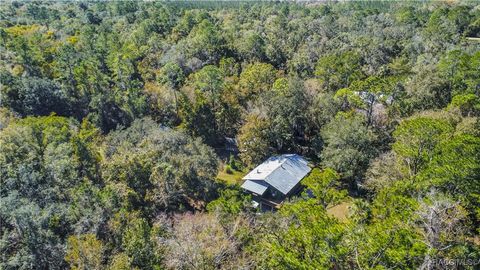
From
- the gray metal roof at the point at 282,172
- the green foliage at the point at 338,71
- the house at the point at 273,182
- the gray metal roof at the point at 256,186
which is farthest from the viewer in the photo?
the green foliage at the point at 338,71

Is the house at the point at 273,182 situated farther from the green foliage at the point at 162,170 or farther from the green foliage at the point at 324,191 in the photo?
the green foliage at the point at 324,191

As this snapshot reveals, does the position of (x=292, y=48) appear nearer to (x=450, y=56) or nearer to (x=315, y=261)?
(x=450, y=56)

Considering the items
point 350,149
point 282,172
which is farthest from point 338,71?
point 282,172

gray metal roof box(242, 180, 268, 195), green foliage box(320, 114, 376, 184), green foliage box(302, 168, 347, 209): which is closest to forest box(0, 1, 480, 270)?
green foliage box(302, 168, 347, 209)

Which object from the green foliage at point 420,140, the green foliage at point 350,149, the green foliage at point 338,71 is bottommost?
the green foliage at point 350,149

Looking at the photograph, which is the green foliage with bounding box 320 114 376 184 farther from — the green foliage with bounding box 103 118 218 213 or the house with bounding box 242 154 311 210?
the green foliage with bounding box 103 118 218 213

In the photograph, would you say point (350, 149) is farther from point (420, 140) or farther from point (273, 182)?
point (273, 182)

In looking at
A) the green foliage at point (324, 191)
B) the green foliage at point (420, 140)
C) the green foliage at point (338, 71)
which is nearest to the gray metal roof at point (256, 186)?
the green foliage at point (324, 191)
